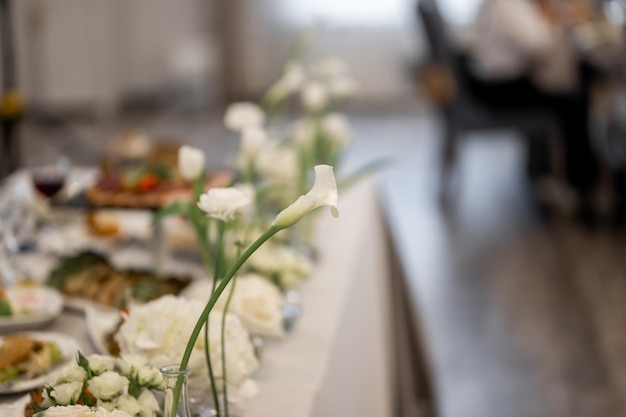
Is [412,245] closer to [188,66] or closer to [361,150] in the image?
[361,150]

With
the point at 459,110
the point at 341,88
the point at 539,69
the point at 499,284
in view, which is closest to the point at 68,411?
the point at 341,88

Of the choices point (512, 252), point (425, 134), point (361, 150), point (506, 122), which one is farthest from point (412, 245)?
point (425, 134)

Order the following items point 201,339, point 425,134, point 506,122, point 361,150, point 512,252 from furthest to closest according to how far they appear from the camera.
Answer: point 425,134 → point 361,150 → point 506,122 → point 512,252 → point 201,339

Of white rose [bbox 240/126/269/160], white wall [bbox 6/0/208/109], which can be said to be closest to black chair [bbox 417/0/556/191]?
white wall [bbox 6/0/208/109]

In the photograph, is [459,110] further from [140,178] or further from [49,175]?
[49,175]

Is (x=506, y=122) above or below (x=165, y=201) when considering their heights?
below

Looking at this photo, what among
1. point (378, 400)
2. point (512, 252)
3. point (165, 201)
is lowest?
point (512, 252)

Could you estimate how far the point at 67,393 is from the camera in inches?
48.3

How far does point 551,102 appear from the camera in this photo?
5.61m

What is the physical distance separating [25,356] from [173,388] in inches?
20.1

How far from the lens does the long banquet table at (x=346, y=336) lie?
162cm

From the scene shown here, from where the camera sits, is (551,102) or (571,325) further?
(551,102)

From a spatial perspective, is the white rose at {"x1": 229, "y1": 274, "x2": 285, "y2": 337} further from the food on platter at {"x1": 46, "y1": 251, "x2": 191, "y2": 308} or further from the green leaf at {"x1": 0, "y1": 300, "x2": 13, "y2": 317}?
the green leaf at {"x1": 0, "y1": 300, "x2": 13, "y2": 317}

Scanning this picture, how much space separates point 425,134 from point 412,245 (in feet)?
9.43
